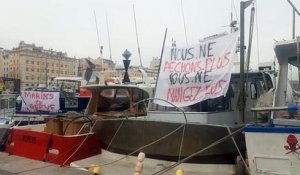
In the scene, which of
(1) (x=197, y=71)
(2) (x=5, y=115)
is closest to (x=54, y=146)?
(1) (x=197, y=71)

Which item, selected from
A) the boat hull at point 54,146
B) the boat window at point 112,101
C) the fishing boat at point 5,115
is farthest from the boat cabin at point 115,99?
the fishing boat at point 5,115

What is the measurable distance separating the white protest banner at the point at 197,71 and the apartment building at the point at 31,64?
119389 millimetres

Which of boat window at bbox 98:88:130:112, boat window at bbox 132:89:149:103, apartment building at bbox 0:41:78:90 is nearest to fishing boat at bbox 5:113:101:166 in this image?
boat window at bbox 98:88:130:112

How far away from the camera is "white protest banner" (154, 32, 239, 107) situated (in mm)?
6609

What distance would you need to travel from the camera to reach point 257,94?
8.66 meters

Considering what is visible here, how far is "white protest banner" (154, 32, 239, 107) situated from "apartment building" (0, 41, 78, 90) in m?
119

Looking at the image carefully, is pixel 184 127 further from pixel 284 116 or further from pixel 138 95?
pixel 138 95

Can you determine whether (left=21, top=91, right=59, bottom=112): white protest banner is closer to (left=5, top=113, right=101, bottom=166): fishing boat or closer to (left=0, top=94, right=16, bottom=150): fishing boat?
(left=0, top=94, right=16, bottom=150): fishing boat

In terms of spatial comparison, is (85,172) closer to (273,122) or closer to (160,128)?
(160,128)

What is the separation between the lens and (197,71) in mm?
6938

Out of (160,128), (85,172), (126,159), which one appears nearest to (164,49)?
(160,128)

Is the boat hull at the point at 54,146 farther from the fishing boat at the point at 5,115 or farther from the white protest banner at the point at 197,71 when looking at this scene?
the white protest banner at the point at 197,71

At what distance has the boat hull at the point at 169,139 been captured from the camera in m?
6.71

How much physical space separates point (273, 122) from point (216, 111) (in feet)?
7.64
